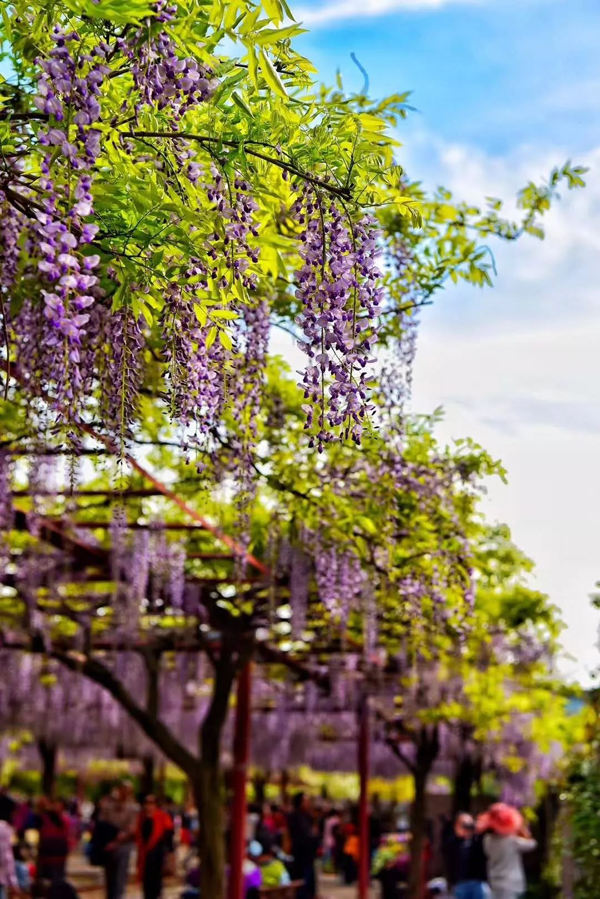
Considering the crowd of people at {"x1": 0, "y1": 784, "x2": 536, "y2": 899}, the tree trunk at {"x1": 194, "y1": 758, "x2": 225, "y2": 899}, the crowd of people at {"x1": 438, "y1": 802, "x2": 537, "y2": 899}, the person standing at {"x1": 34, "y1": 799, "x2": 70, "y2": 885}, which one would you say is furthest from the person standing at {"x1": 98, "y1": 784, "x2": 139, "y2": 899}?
the crowd of people at {"x1": 438, "y1": 802, "x2": 537, "y2": 899}

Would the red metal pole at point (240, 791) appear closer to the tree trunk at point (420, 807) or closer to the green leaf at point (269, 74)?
the tree trunk at point (420, 807)

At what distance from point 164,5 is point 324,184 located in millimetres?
652

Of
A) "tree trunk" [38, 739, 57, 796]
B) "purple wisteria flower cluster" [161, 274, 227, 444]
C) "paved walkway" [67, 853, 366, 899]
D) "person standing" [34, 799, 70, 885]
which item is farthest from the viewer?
"tree trunk" [38, 739, 57, 796]

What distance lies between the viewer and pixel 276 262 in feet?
A: 15.1

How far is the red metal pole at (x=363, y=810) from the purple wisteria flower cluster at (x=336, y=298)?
13212 millimetres

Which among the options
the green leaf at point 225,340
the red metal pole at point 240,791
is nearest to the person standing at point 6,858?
the red metal pole at point 240,791

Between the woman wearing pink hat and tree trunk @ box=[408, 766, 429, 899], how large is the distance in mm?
8941

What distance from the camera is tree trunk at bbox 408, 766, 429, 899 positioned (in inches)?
704

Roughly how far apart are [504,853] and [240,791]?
11.2 ft

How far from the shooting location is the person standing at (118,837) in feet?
43.9

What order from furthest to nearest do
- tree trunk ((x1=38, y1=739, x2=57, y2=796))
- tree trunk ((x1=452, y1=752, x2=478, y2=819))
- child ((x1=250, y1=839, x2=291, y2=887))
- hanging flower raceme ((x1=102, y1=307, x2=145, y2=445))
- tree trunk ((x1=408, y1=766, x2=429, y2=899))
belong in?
tree trunk ((x1=38, y1=739, x2=57, y2=796)), tree trunk ((x1=452, y1=752, x2=478, y2=819)), tree trunk ((x1=408, y1=766, x2=429, y2=899)), child ((x1=250, y1=839, x2=291, y2=887)), hanging flower raceme ((x1=102, y1=307, x2=145, y2=445))

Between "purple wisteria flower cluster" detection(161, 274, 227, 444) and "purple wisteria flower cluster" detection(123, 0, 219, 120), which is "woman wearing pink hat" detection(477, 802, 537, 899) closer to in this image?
"purple wisteria flower cluster" detection(161, 274, 227, 444)

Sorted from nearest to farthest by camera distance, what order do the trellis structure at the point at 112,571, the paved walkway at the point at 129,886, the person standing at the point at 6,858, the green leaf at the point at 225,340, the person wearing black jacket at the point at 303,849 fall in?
1. the green leaf at the point at 225,340
2. the trellis structure at the point at 112,571
3. the person standing at the point at 6,858
4. the person wearing black jacket at the point at 303,849
5. the paved walkway at the point at 129,886

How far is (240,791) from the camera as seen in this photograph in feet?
39.3
